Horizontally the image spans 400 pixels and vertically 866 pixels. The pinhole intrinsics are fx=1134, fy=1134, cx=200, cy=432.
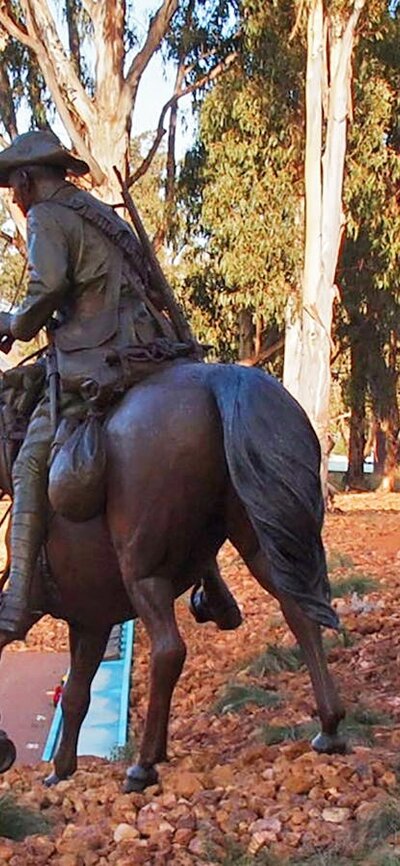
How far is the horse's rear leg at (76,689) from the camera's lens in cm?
455

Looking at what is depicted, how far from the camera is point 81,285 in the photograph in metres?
4.19

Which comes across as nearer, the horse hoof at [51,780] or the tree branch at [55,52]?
the horse hoof at [51,780]

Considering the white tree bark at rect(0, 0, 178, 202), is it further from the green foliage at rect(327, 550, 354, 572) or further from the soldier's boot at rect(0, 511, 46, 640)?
the soldier's boot at rect(0, 511, 46, 640)

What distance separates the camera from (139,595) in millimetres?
3918

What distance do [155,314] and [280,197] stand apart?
13733 millimetres

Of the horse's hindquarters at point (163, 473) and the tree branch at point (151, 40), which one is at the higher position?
the tree branch at point (151, 40)

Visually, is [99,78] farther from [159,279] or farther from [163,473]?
[163,473]

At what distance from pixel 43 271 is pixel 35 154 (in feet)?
1.74

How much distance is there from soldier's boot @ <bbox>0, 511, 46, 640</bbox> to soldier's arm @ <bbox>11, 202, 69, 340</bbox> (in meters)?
0.68

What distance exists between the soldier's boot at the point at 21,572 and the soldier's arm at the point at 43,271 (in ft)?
2.24

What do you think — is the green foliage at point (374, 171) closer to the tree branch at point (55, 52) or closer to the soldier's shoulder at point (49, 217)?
the tree branch at point (55, 52)

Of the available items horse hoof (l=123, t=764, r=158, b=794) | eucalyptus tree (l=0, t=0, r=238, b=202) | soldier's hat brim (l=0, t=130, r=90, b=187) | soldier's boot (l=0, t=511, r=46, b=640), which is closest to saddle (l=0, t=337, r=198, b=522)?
soldier's boot (l=0, t=511, r=46, b=640)

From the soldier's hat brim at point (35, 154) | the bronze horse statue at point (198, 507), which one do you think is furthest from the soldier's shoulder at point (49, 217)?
the bronze horse statue at point (198, 507)

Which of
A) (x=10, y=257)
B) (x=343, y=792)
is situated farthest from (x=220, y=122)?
(x=343, y=792)
